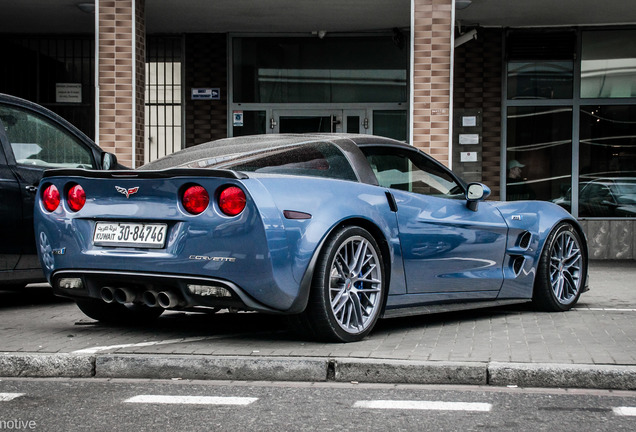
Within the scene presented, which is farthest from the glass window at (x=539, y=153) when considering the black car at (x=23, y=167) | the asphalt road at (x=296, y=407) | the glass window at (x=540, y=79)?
the asphalt road at (x=296, y=407)

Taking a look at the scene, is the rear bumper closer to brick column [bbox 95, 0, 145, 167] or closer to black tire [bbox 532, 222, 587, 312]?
black tire [bbox 532, 222, 587, 312]

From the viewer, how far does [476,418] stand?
4.26 m

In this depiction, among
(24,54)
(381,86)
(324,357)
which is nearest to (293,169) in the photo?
(324,357)

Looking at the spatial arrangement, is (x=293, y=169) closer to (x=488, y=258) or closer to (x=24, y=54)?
(x=488, y=258)

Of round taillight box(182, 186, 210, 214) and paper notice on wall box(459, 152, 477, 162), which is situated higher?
paper notice on wall box(459, 152, 477, 162)

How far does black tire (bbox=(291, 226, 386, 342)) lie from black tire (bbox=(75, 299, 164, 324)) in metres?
1.53

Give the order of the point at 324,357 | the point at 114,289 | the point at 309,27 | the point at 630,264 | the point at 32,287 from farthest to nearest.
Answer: the point at 309,27
the point at 630,264
the point at 32,287
the point at 114,289
the point at 324,357

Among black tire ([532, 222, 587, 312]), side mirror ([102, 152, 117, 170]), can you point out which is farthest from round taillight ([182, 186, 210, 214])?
black tire ([532, 222, 587, 312])

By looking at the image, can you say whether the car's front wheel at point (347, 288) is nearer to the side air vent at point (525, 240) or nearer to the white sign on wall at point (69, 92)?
the side air vent at point (525, 240)

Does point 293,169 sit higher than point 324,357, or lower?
higher

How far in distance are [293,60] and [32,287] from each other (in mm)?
6953

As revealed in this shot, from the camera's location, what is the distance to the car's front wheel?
5.59 meters

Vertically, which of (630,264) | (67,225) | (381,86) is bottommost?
(630,264)

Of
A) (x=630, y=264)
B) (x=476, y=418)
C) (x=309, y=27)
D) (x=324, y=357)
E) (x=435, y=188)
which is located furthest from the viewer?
(x=309, y=27)
